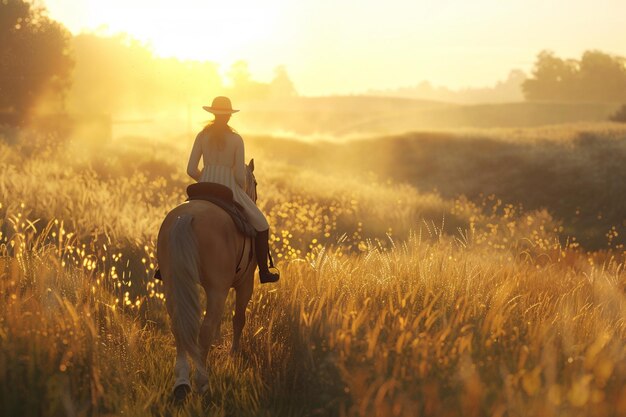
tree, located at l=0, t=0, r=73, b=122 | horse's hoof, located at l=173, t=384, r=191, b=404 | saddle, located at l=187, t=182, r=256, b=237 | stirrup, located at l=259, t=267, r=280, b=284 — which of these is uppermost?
tree, located at l=0, t=0, r=73, b=122

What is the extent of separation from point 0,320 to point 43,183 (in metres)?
8.01

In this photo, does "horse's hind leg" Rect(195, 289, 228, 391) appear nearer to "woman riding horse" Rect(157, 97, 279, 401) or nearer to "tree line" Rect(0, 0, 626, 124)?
"woman riding horse" Rect(157, 97, 279, 401)

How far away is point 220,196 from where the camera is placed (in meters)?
6.12

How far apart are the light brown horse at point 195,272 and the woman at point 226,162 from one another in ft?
1.54

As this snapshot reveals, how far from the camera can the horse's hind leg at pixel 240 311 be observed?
640cm

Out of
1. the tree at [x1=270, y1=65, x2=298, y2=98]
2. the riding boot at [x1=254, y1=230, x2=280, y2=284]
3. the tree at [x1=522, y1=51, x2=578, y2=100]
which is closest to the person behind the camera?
the riding boot at [x1=254, y1=230, x2=280, y2=284]

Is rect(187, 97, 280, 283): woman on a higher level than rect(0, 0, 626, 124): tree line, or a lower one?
lower

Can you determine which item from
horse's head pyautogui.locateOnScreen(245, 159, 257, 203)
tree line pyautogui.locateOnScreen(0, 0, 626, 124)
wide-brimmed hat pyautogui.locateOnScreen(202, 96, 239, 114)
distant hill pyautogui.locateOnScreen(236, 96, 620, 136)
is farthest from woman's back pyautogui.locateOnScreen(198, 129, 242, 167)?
distant hill pyautogui.locateOnScreen(236, 96, 620, 136)

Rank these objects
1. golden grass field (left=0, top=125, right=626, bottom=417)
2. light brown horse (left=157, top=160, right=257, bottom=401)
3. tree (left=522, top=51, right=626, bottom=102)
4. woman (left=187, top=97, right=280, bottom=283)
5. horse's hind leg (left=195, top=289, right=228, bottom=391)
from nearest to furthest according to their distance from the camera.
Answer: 1. golden grass field (left=0, top=125, right=626, bottom=417)
2. light brown horse (left=157, top=160, right=257, bottom=401)
3. horse's hind leg (left=195, top=289, right=228, bottom=391)
4. woman (left=187, top=97, right=280, bottom=283)
5. tree (left=522, top=51, right=626, bottom=102)

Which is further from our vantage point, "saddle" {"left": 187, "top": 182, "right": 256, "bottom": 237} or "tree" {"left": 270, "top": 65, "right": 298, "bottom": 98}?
"tree" {"left": 270, "top": 65, "right": 298, "bottom": 98}

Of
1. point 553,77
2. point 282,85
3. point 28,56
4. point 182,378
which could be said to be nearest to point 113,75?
point 28,56

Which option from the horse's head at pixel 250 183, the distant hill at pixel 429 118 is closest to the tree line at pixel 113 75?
the distant hill at pixel 429 118

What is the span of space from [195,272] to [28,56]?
113 ft

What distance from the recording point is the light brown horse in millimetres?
5246
